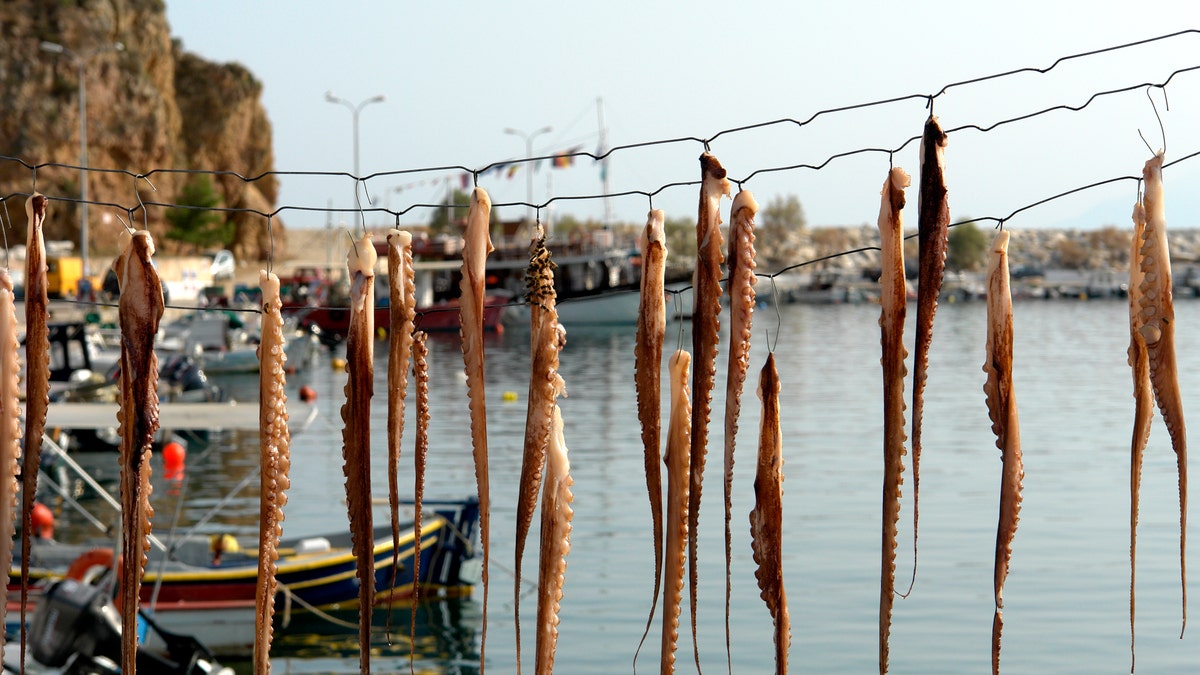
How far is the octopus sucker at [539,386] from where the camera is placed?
3762 mm

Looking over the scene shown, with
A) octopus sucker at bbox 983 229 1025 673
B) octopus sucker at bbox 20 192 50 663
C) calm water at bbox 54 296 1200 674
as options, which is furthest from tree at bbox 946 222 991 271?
octopus sucker at bbox 20 192 50 663

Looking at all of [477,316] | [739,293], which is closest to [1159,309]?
[739,293]

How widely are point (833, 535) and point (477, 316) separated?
66.1ft

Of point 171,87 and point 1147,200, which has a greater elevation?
point 171,87

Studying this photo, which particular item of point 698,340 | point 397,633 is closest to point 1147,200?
point 698,340

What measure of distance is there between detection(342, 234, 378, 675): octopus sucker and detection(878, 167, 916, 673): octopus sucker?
4.52 ft

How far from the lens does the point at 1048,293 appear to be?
122 m

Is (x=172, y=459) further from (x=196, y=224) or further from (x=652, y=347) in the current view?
(x=196, y=224)

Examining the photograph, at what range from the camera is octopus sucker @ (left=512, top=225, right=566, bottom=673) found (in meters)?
3.76

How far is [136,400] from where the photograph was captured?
12.2 feet

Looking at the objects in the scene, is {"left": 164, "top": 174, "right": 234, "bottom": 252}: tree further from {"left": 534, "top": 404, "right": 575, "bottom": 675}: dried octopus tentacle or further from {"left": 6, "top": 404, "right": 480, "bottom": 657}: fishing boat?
{"left": 534, "top": 404, "right": 575, "bottom": 675}: dried octopus tentacle

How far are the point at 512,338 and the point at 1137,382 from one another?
237 feet

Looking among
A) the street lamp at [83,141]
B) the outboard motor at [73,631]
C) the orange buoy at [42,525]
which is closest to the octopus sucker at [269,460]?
the outboard motor at [73,631]

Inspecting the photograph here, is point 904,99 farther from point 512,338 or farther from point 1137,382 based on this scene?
point 512,338
